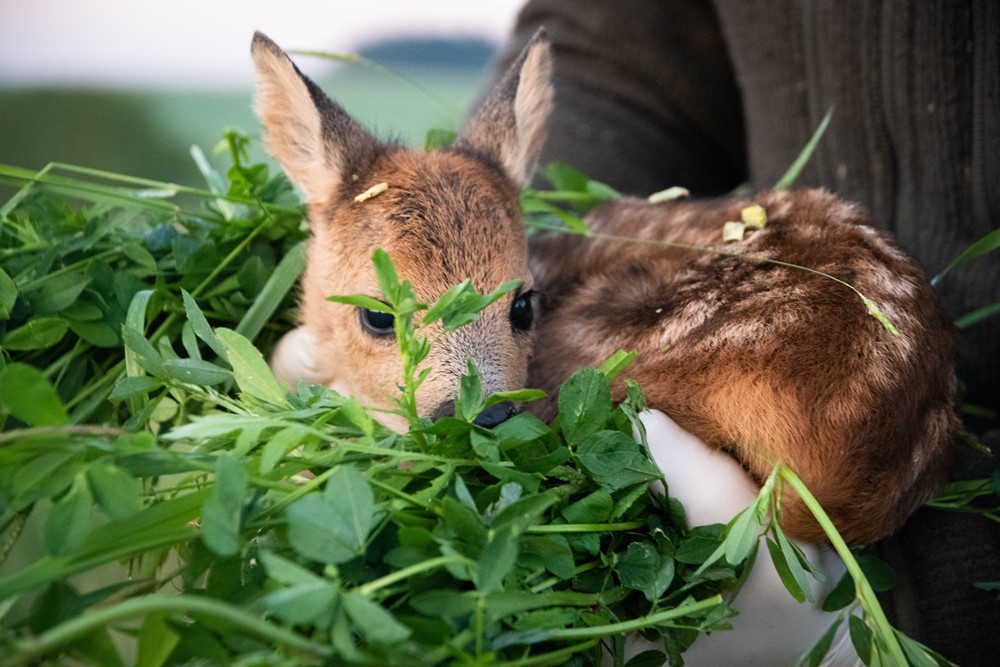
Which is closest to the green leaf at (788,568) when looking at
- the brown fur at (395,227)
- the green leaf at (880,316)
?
the green leaf at (880,316)

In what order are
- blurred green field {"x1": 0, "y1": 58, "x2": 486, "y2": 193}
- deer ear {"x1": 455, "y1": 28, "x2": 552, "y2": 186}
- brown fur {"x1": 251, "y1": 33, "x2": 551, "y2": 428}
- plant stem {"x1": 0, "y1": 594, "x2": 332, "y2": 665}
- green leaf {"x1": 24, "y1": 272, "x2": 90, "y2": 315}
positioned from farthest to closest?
blurred green field {"x1": 0, "y1": 58, "x2": 486, "y2": 193} → deer ear {"x1": 455, "y1": 28, "x2": 552, "y2": 186} → brown fur {"x1": 251, "y1": 33, "x2": 551, "y2": 428} → green leaf {"x1": 24, "y1": 272, "x2": 90, "y2": 315} → plant stem {"x1": 0, "y1": 594, "x2": 332, "y2": 665}

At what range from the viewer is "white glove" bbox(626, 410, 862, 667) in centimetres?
126

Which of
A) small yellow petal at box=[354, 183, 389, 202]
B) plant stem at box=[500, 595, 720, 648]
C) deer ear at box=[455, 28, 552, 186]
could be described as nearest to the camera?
plant stem at box=[500, 595, 720, 648]

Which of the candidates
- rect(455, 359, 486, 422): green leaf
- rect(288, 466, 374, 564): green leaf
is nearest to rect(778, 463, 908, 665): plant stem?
rect(455, 359, 486, 422): green leaf

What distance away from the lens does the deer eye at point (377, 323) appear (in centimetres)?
156

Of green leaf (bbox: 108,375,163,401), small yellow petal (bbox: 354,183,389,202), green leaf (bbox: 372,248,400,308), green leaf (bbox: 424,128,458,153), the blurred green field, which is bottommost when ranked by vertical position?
the blurred green field

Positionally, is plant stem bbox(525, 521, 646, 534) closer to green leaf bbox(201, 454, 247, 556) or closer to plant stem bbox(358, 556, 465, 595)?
plant stem bbox(358, 556, 465, 595)

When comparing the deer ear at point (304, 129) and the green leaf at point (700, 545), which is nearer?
the green leaf at point (700, 545)

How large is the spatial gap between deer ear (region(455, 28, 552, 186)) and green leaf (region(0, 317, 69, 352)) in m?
0.86

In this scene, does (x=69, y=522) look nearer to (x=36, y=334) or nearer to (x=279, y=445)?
(x=279, y=445)

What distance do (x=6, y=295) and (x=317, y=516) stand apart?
29.3 inches

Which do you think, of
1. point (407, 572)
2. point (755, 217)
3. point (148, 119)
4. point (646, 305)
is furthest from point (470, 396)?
point (148, 119)

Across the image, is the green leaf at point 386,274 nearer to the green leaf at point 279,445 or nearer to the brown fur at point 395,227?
the green leaf at point 279,445

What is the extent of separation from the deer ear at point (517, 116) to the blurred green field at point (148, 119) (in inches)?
89.0
